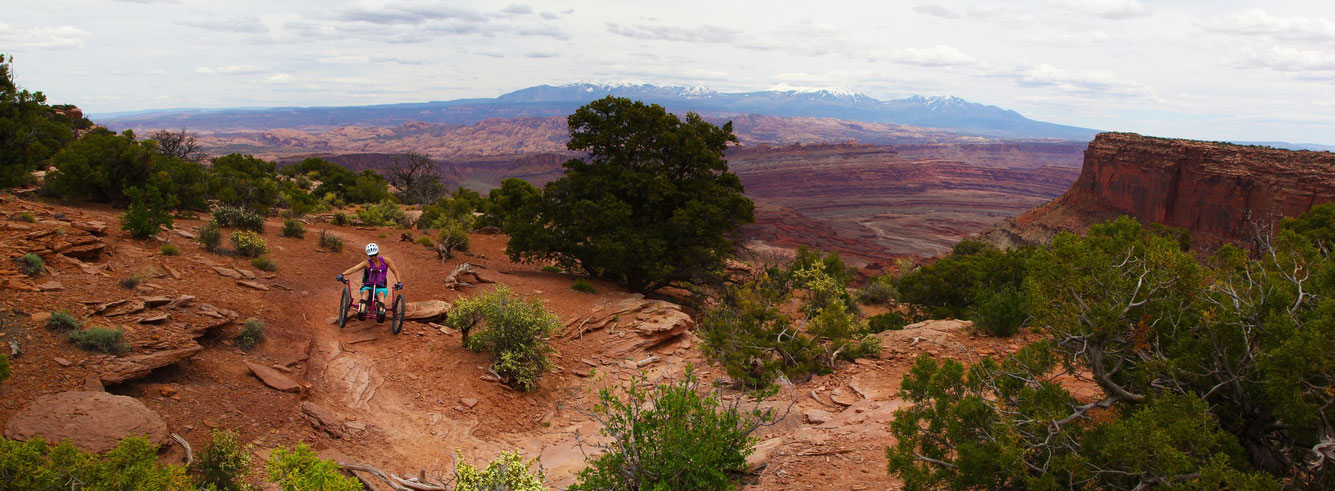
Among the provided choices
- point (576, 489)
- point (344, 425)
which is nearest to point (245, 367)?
point (344, 425)

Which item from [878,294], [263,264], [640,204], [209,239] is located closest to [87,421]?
[263,264]

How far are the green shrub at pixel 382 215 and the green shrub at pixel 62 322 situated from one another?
51.1 ft

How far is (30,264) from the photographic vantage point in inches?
338

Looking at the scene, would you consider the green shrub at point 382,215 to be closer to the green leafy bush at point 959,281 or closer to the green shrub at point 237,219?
the green shrub at point 237,219

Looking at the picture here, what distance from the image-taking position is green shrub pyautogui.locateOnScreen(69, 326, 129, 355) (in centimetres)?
716

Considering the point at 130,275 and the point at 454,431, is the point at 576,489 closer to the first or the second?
the point at 454,431

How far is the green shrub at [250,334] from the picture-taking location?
8966 millimetres

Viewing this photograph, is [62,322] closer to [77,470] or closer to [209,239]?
[77,470]

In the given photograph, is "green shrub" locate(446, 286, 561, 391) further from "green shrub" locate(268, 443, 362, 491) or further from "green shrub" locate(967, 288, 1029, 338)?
"green shrub" locate(967, 288, 1029, 338)

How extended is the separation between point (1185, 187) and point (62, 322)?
65998 mm

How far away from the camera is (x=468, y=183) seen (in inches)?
4788

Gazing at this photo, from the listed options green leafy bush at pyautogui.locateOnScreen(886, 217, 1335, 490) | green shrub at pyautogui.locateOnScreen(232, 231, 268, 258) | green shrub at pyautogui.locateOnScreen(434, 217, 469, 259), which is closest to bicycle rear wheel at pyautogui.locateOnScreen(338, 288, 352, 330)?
green shrub at pyautogui.locateOnScreen(232, 231, 268, 258)

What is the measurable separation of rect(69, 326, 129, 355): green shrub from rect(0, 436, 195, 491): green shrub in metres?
2.88

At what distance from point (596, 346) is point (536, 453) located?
4129mm
